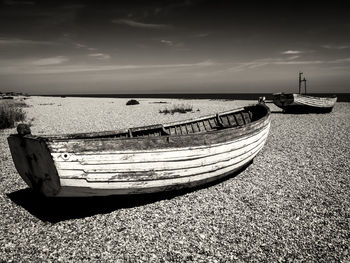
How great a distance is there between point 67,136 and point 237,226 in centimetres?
375

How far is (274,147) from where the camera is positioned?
10.6 meters

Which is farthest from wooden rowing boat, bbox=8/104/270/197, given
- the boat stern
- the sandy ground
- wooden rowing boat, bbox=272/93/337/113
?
wooden rowing boat, bbox=272/93/337/113

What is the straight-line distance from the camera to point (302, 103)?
21.5 metres

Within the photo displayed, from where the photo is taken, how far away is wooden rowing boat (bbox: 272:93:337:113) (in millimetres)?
21359

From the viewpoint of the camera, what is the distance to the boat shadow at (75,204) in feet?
16.6

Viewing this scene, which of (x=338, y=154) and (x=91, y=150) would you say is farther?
(x=338, y=154)

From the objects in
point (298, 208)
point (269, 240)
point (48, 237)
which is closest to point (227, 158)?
point (298, 208)

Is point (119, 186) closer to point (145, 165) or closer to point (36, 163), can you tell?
point (145, 165)

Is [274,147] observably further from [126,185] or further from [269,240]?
[126,185]

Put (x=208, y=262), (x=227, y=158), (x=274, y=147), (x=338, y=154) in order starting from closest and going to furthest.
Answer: (x=208, y=262) < (x=227, y=158) < (x=338, y=154) < (x=274, y=147)

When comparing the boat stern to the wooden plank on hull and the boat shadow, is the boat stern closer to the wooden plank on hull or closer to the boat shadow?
the wooden plank on hull

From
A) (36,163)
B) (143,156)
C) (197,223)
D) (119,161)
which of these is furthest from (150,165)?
(36,163)

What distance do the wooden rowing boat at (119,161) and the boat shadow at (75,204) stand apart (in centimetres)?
66

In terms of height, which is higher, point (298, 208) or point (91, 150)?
point (91, 150)
